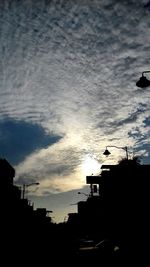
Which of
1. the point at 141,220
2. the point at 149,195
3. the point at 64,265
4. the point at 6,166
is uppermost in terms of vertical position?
the point at 6,166

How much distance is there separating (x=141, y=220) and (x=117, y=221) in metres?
7.75

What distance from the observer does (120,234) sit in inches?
1471

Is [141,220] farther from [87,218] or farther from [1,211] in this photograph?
[87,218]

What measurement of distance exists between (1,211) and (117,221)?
1884cm

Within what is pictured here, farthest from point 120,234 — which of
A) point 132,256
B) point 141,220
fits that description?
point 132,256

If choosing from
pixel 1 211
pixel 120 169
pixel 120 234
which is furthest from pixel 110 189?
pixel 1 211

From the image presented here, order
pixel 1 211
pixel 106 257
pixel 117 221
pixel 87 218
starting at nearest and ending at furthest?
pixel 106 257, pixel 117 221, pixel 1 211, pixel 87 218

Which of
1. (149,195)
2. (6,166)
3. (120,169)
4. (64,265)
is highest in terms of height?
(6,166)

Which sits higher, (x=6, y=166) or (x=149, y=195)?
(x=6, y=166)

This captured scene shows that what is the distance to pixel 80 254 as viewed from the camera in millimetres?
16047

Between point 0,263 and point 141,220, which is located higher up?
point 141,220

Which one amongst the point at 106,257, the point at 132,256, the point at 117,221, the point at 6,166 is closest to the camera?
the point at 132,256

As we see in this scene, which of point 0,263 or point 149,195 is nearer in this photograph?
point 0,263

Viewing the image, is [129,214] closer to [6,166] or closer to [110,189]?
[110,189]
